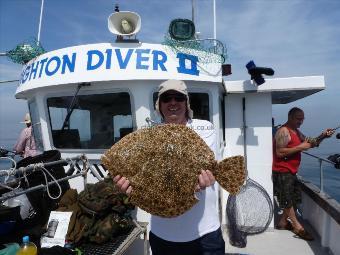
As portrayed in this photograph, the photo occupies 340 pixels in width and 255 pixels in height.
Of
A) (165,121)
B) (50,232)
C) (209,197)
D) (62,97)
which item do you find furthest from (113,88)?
(209,197)

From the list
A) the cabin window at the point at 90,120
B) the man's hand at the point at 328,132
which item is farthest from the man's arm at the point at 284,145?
the cabin window at the point at 90,120

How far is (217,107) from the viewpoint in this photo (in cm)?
584

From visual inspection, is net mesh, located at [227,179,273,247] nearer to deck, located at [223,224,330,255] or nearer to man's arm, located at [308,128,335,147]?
deck, located at [223,224,330,255]

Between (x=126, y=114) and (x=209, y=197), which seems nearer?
(x=209, y=197)

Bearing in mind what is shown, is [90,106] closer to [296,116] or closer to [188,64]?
[188,64]

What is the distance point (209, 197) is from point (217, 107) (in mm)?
3190

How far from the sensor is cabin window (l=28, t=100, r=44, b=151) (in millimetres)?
6445

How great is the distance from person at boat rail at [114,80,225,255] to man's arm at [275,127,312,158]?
3.93 meters

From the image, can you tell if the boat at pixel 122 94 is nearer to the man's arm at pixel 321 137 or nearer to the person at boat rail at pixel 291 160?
the person at boat rail at pixel 291 160

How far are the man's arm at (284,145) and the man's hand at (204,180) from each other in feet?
13.7

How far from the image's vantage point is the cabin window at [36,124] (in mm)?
6445

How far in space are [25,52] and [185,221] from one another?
207 inches

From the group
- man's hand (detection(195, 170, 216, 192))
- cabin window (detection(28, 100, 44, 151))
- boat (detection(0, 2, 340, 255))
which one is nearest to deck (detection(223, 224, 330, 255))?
boat (detection(0, 2, 340, 255))

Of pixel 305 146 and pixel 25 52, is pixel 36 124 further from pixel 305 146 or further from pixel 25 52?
pixel 305 146
